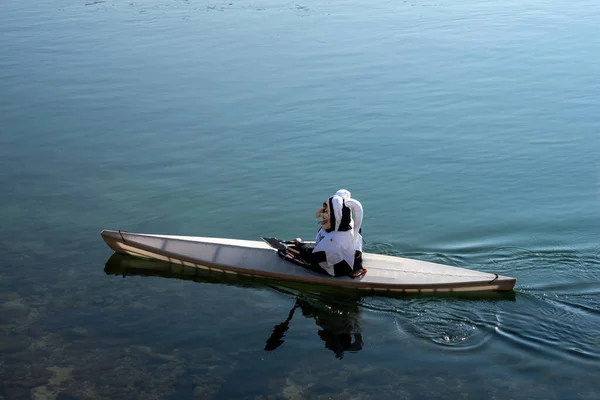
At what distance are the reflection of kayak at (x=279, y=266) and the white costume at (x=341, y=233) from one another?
0.39 metres

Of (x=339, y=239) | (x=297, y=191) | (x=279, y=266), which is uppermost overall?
(x=339, y=239)

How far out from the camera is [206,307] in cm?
1348

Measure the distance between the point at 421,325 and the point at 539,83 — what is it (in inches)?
582

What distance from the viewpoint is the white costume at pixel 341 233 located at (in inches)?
529

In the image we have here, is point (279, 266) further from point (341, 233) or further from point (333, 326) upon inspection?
point (333, 326)

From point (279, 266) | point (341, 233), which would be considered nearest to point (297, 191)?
point (279, 266)

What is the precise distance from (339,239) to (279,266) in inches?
50.9

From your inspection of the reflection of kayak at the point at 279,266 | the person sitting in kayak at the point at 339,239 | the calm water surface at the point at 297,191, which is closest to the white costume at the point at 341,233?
the person sitting in kayak at the point at 339,239

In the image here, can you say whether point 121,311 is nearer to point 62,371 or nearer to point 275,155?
point 62,371

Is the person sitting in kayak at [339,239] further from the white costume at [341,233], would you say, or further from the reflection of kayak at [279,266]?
the reflection of kayak at [279,266]

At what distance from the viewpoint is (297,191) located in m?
17.9

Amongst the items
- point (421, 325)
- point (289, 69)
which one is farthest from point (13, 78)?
point (421, 325)

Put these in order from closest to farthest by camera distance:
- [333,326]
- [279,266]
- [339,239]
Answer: [333,326]
[339,239]
[279,266]

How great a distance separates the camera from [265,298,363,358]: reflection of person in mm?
12227
